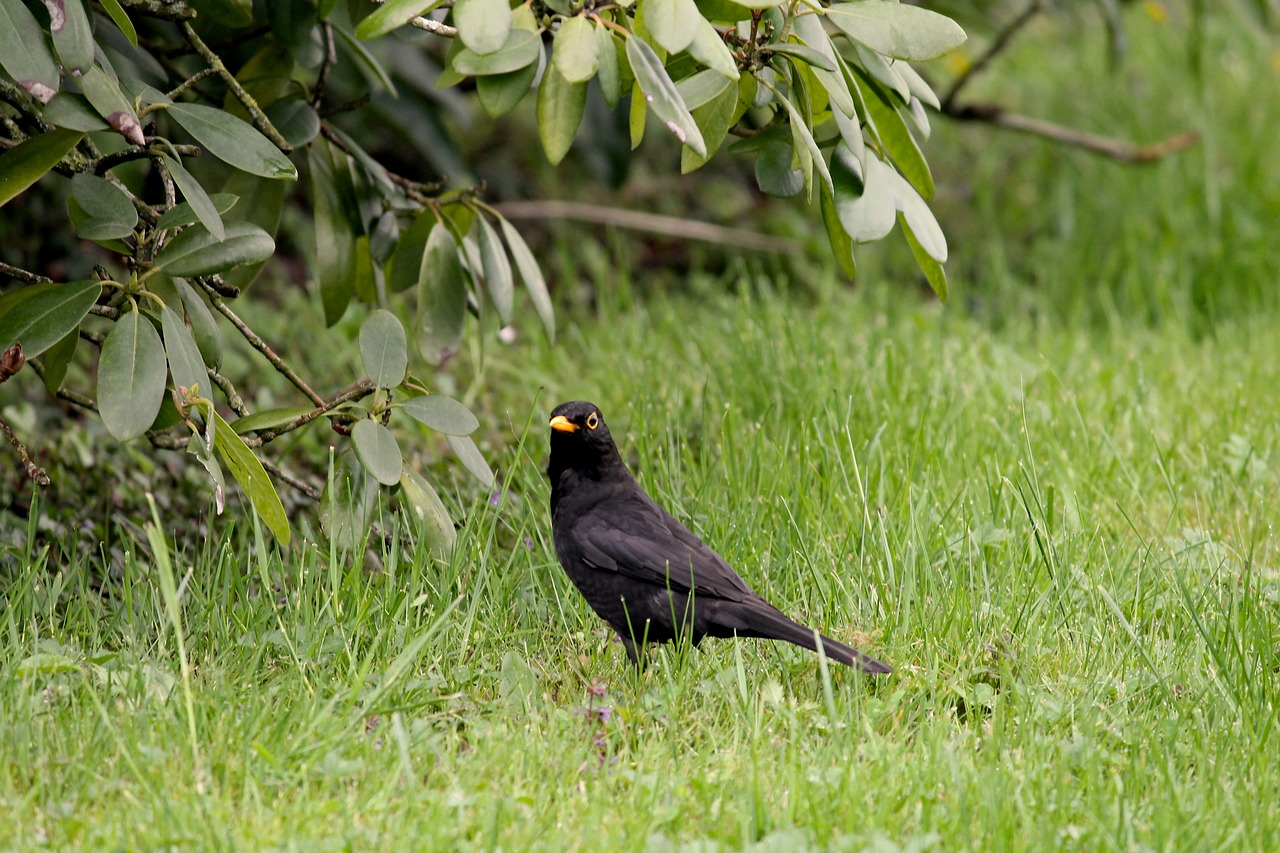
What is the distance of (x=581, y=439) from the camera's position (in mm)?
3312

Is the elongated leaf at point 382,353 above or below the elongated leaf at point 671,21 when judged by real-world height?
below

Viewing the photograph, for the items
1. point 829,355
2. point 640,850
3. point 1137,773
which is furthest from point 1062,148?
point 640,850

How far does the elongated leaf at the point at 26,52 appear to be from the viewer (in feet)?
7.53

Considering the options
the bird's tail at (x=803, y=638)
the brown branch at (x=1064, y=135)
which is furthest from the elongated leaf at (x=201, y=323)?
the brown branch at (x=1064, y=135)

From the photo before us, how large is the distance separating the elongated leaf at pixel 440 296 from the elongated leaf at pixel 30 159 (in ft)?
3.31

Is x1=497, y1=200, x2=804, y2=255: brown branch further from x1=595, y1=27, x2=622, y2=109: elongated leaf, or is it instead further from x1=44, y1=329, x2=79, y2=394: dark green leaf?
x1=595, y1=27, x2=622, y2=109: elongated leaf

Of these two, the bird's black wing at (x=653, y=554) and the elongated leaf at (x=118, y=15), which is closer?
the elongated leaf at (x=118, y=15)

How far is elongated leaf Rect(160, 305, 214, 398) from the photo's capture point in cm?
257

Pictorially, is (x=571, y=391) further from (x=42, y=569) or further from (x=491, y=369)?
(x=42, y=569)

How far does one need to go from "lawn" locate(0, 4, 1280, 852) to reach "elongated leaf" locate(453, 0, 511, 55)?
105cm

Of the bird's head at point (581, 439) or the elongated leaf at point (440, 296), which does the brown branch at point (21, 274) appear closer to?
the elongated leaf at point (440, 296)

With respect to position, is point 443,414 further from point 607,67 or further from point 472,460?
point 607,67

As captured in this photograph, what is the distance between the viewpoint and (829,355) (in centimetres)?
490

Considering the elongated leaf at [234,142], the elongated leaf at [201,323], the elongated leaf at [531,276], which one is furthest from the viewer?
the elongated leaf at [531,276]
